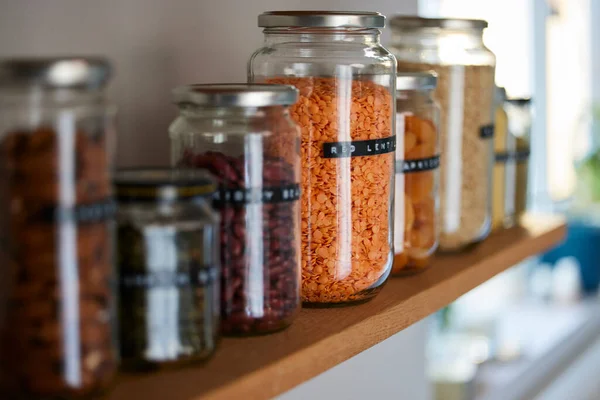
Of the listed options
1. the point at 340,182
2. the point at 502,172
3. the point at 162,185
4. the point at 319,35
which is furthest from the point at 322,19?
the point at 502,172

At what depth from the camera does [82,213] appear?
1.50 ft

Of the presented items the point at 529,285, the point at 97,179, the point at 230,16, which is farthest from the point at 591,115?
the point at 97,179

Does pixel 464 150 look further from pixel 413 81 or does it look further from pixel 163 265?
pixel 163 265

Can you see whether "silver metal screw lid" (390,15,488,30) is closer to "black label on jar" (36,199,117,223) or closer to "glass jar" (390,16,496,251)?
"glass jar" (390,16,496,251)

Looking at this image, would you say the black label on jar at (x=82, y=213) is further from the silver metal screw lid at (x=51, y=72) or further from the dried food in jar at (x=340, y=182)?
the dried food in jar at (x=340, y=182)

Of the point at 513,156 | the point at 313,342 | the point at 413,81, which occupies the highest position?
the point at 413,81

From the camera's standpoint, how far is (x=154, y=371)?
546 mm

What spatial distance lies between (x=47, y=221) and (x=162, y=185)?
85 millimetres

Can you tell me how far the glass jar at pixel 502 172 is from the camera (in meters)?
1.09

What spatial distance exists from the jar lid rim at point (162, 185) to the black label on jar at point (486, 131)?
482 millimetres

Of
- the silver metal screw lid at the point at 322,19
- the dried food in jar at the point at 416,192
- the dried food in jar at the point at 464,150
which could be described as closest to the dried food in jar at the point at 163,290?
the silver metal screw lid at the point at 322,19

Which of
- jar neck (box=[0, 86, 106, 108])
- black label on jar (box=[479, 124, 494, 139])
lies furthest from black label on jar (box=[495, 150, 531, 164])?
jar neck (box=[0, 86, 106, 108])

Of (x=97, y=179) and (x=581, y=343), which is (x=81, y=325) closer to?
(x=97, y=179)

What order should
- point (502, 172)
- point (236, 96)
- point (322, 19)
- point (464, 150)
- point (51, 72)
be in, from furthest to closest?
point (502, 172)
point (464, 150)
point (322, 19)
point (236, 96)
point (51, 72)
